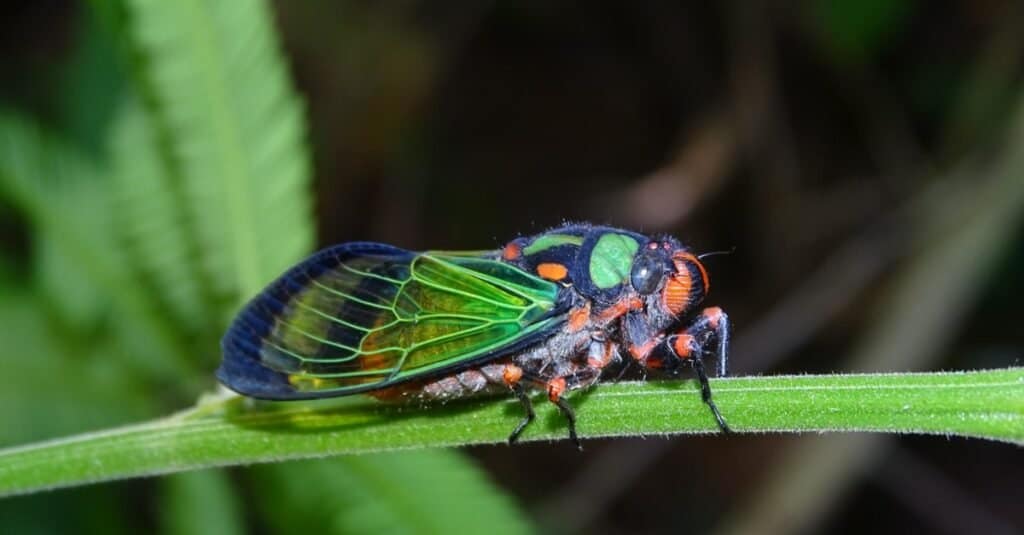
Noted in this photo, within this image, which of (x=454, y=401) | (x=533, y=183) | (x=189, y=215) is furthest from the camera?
(x=533, y=183)

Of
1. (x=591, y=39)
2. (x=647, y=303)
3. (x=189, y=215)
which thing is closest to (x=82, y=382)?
(x=189, y=215)

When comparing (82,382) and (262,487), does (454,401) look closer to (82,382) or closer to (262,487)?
(262,487)

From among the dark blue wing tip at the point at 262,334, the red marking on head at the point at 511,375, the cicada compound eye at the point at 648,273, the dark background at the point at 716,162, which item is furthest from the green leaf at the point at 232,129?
the dark background at the point at 716,162

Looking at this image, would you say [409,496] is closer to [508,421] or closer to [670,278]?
[508,421]

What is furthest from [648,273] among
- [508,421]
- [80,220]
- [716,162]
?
[716,162]

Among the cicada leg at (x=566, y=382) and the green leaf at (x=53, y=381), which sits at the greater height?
the cicada leg at (x=566, y=382)

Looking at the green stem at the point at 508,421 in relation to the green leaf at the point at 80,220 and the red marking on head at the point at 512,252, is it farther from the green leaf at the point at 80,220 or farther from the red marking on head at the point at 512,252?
the green leaf at the point at 80,220

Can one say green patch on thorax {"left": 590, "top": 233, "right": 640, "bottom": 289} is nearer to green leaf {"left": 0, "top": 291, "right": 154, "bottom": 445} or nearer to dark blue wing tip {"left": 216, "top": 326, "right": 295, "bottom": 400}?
dark blue wing tip {"left": 216, "top": 326, "right": 295, "bottom": 400}
